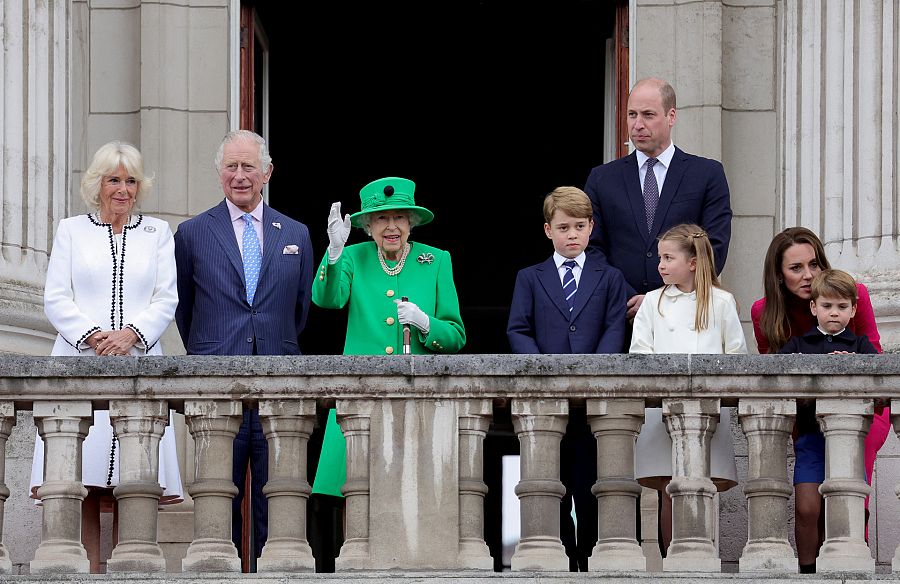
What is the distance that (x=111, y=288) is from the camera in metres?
8.69

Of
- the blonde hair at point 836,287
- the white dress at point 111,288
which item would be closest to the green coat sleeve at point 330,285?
the white dress at point 111,288

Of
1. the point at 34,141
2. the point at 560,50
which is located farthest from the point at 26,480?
the point at 560,50

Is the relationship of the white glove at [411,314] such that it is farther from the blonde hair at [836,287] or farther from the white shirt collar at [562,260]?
the blonde hair at [836,287]

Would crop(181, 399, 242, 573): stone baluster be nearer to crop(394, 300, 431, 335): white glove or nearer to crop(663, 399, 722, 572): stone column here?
crop(394, 300, 431, 335): white glove

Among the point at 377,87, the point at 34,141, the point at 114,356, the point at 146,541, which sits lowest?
the point at 146,541

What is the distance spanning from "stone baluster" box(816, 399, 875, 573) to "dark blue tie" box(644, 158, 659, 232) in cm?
143

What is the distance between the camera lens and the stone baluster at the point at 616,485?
8062 millimetres

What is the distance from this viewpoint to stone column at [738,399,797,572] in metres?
8.05

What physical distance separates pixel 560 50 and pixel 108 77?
4.45 metres

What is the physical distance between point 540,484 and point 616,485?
291 mm

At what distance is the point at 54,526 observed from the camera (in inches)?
320

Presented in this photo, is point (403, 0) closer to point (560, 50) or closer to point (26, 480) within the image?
point (560, 50)

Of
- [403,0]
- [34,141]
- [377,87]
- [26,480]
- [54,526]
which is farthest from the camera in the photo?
[377,87]

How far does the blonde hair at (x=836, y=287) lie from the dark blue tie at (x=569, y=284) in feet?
3.27
